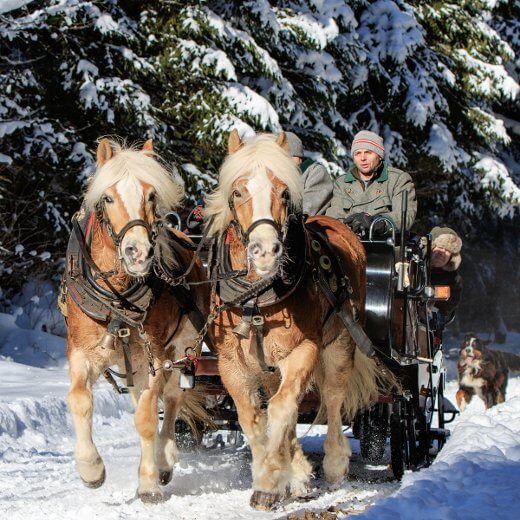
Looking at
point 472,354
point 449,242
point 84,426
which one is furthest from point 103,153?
point 472,354

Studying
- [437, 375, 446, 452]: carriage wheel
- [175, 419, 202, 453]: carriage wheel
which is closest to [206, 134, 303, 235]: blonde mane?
[175, 419, 202, 453]: carriage wheel

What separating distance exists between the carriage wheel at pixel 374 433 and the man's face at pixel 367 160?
75.6 inches

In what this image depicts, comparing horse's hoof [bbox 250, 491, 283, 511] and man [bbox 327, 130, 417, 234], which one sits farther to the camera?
man [bbox 327, 130, 417, 234]

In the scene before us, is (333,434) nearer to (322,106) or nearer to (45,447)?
(45,447)

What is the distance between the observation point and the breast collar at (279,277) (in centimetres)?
493

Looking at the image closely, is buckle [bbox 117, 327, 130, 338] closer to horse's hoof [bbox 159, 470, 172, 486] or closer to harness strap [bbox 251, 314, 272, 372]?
harness strap [bbox 251, 314, 272, 372]

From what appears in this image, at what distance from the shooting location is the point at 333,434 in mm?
5957

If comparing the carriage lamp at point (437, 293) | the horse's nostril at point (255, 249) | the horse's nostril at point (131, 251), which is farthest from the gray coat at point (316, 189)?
the horse's nostril at point (131, 251)

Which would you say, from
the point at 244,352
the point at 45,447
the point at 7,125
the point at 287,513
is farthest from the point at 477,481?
the point at 7,125

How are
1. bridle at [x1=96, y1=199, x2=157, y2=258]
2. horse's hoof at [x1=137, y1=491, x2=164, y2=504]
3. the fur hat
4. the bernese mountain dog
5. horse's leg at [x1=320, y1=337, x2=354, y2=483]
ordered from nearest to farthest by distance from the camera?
bridle at [x1=96, y1=199, x2=157, y2=258], horse's hoof at [x1=137, y1=491, x2=164, y2=504], horse's leg at [x1=320, y1=337, x2=354, y2=483], the fur hat, the bernese mountain dog

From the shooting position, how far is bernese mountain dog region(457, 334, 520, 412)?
12.9m

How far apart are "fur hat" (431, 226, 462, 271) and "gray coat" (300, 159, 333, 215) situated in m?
1.46

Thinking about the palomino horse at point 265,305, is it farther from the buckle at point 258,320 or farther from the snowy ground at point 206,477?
the snowy ground at point 206,477

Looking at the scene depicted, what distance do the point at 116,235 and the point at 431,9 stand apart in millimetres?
→ 13578
